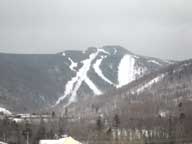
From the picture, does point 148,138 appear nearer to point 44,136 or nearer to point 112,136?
point 112,136

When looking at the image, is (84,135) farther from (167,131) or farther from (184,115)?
(184,115)

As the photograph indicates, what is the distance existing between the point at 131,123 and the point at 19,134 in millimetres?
48781

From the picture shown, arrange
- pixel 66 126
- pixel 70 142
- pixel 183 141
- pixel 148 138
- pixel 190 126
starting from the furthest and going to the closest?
pixel 66 126, pixel 190 126, pixel 148 138, pixel 183 141, pixel 70 142

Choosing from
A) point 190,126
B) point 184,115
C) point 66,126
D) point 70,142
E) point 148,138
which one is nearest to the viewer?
point 70,142

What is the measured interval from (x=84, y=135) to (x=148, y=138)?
2383 centimetres

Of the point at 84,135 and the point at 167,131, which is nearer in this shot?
the point at 167,131

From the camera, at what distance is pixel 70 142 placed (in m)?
113

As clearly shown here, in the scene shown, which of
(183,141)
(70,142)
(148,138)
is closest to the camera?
(70,142)

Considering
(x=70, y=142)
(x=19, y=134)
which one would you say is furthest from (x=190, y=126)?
(x=70, y=142)

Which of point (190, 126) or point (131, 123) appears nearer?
point (190, 126)

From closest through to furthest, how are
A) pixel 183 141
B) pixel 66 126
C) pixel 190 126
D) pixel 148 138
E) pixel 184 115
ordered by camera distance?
pixel 183 141 → pixel 148 138 → pixel 190 126 → pixel 184 115 → pixel 66 126

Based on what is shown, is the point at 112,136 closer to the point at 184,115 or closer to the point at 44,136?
the point at 44,136

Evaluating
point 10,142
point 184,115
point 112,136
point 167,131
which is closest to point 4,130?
point 10,142

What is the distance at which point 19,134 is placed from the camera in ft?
496
